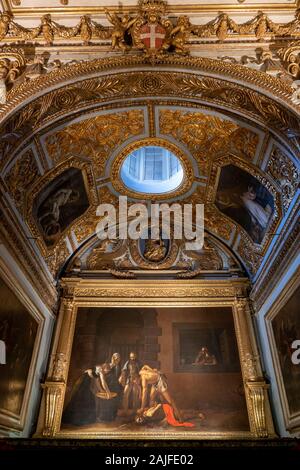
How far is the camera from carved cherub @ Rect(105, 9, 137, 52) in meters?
7.73

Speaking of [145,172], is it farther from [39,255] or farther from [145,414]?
[145,414]

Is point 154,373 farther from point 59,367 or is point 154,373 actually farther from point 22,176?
point 22,176

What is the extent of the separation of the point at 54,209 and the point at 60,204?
9.0 inches

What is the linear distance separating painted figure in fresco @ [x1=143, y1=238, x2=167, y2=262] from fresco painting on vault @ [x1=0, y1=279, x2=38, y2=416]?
161 inches

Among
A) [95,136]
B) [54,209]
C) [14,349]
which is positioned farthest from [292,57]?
[14,349]

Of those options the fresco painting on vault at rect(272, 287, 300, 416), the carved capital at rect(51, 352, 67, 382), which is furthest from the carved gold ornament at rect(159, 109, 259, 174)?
the carved capital at rect(51, 352, 67, 382)

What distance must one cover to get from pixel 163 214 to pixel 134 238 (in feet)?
3.95

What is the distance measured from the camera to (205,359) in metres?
9.64

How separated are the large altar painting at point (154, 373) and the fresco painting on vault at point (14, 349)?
4.40 ft

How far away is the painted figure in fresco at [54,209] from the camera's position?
382 inches

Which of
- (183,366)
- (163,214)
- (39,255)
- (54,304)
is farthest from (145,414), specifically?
(163,214)

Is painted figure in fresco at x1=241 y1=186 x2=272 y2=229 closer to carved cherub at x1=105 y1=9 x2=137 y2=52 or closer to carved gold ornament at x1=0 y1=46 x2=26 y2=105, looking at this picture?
carved cherub at x1=105 y1=9 x2=137 y2=52

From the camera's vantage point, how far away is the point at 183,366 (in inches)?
377

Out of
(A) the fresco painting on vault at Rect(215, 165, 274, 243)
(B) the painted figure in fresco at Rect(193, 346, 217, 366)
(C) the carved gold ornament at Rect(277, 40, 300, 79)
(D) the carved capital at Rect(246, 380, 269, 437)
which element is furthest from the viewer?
(B) the painted figure in fresco at Rect(193, 346, 217, 366)
